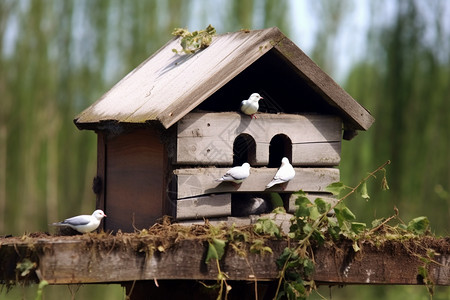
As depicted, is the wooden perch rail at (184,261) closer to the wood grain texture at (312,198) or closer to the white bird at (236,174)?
the white bird at (236,174)

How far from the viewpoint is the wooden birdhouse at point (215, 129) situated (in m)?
4.42

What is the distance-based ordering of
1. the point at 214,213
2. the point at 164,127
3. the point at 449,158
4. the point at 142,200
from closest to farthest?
the point at 164,127, the point at 214,213, the point at 142,200, the point at 449,158

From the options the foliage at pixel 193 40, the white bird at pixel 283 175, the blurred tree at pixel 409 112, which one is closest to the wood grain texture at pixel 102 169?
the foliage at pixel 193 40

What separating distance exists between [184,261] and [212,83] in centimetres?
98

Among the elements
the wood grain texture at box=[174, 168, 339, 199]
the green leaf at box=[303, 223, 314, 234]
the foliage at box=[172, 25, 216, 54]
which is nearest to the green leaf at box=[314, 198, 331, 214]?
the green leaf at box=[303, 223, 314, 234]

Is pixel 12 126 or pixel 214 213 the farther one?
pixel 12 126

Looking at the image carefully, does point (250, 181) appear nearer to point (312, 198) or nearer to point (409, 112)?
point (312, 198)

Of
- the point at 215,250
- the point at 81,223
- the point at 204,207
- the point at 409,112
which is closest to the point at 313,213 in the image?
the point at 215,250

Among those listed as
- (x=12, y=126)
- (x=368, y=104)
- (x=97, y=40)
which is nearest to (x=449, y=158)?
(x=368, y=104)

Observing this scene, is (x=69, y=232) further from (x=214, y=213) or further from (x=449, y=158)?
(x=449, y=158)

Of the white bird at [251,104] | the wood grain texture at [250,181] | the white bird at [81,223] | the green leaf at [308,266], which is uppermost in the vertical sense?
the white bird at [251,104]

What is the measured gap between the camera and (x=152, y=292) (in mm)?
4570

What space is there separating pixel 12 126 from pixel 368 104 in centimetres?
530

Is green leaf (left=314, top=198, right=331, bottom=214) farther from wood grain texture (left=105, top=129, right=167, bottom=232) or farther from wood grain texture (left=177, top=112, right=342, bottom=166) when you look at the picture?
wood grain texture (left=105, top=129, right=167, bottom=232)
